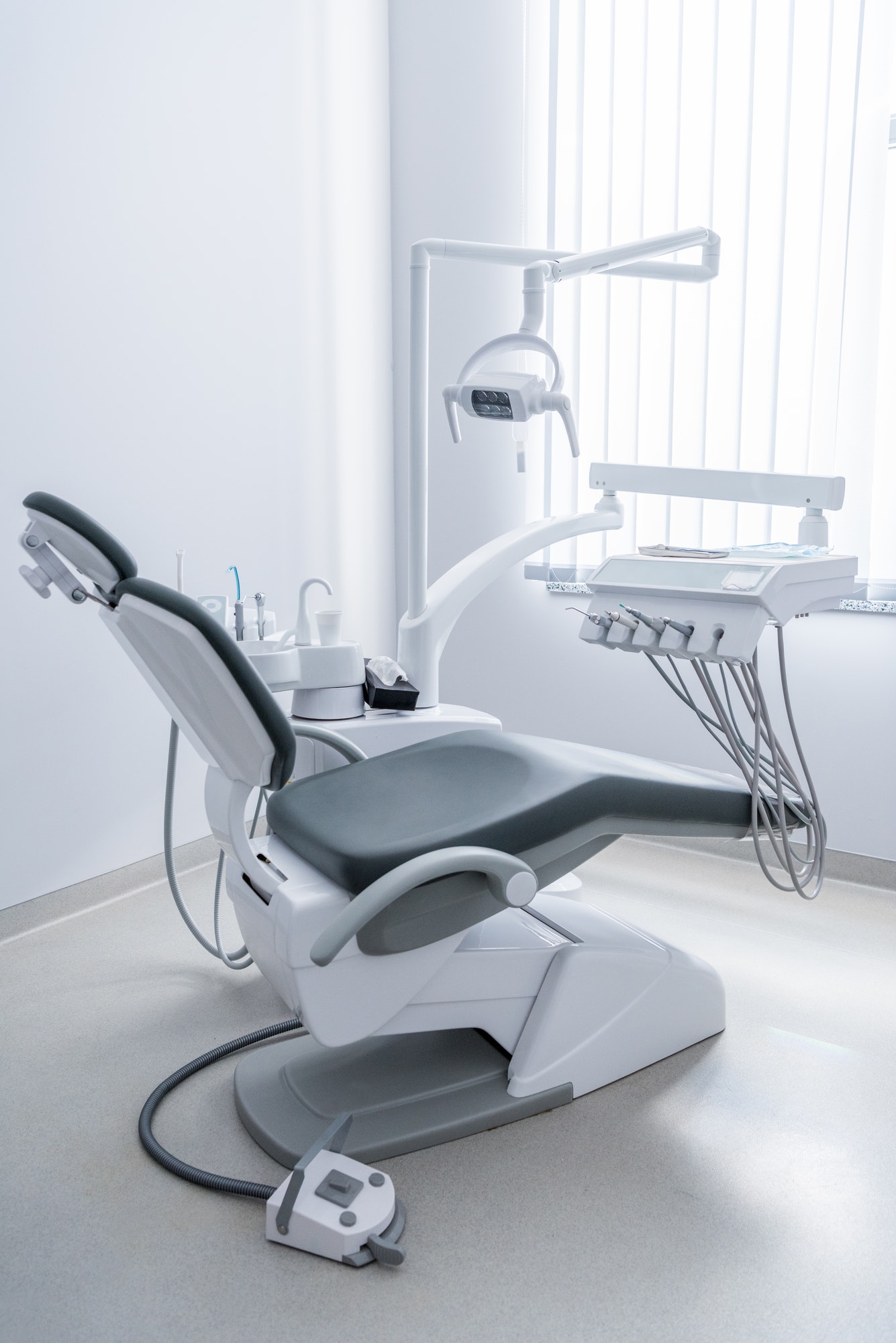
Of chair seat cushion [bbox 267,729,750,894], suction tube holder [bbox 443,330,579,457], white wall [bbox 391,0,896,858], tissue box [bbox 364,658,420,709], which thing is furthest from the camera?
white wall [bbox 391,0,896,858]

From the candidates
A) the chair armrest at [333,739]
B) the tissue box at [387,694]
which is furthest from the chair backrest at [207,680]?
the tissue box at [387,694]

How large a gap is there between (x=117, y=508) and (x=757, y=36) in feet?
6.11

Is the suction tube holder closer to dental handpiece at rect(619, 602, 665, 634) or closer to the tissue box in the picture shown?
dental handpiece at rect(619, 602, 665, 634)

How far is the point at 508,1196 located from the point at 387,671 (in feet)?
3.46

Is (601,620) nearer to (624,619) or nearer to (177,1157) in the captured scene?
(624,619)

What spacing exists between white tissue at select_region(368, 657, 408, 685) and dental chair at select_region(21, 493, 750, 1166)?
365 mm

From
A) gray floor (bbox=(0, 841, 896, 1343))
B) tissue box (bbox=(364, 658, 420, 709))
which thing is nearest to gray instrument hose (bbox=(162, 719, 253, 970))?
gray floor (bbox=(0, 841, 896, 1343))

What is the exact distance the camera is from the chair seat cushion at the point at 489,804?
4.60ft

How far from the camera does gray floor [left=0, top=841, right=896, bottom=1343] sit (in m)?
1.18

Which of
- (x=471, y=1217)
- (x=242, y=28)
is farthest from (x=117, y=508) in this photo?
(x=471, y=1217)

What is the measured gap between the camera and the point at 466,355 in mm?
3039

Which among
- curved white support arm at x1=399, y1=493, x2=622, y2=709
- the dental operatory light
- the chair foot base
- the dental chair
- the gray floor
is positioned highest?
the dental operatory light

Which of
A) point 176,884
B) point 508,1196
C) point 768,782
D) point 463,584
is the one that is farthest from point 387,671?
point 508,1196

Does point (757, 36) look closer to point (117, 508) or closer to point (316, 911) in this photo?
point (117, 508)
